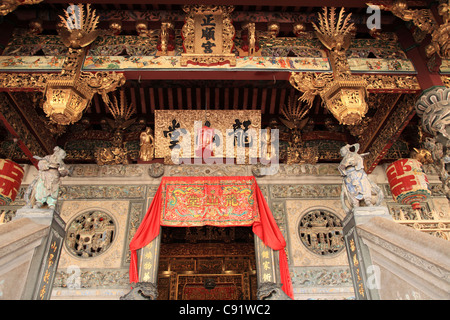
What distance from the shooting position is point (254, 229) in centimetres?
598

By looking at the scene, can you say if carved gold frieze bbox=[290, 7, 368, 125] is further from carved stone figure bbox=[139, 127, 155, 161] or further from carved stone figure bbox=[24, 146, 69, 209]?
carved stone figure bbox=[24, 146, 69, 209]

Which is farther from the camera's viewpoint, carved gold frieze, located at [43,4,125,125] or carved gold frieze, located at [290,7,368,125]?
carved gold frieze, located at [290,7,368,125]

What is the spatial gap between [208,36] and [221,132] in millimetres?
1694

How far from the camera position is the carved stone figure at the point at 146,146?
20.8ft

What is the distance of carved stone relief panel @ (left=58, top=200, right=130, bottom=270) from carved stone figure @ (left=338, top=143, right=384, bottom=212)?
155 inches

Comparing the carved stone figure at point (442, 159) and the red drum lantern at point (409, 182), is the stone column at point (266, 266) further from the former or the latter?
the carved stone figure at point (442, 159)

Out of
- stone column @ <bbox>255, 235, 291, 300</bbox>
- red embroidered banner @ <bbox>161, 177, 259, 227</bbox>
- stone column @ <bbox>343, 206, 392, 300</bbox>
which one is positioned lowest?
stone column @ <bbox>343, 206, 392, 300</bbox>

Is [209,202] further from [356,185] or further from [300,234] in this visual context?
[356,185]

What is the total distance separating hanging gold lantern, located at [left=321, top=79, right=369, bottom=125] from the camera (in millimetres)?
4613

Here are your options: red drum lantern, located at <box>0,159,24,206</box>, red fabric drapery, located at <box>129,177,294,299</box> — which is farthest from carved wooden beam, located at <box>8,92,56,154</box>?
red fabric drapery, located at <box>129,177,294,299</box>

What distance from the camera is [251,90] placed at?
5.99m
